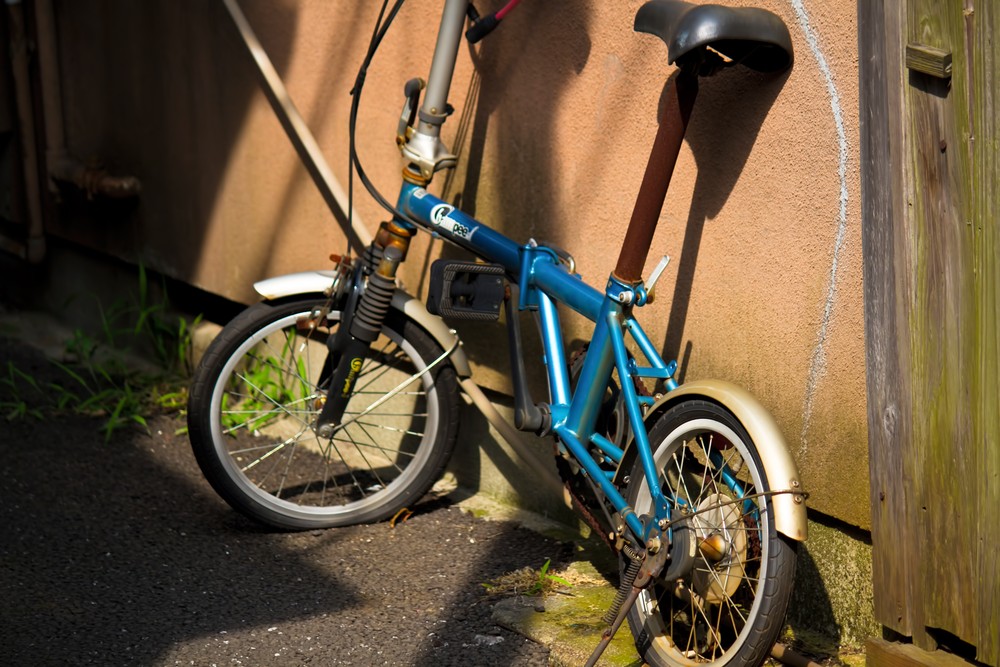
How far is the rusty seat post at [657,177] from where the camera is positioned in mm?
2965

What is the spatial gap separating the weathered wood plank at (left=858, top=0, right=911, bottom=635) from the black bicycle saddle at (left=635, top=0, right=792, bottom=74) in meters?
0.28

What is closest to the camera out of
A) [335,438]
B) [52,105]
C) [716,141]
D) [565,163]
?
[716,141]

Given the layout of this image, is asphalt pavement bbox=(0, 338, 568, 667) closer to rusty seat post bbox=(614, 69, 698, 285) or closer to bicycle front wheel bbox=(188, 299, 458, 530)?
bicycle front wheel bbox=(188, 299, 458, 530)

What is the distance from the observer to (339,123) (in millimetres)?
4410

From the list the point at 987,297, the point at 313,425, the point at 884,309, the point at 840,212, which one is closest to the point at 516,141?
the point at 313,425

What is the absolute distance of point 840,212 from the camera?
9.41 ft

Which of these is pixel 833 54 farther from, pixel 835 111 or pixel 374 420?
pixel 374 420

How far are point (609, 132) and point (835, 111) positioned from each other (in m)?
0.78

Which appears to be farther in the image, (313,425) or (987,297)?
(313,425)

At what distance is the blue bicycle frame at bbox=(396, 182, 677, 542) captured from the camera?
298 cm

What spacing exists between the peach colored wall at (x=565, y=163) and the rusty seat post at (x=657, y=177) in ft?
0.67

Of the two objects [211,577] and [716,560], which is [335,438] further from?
[716,560]

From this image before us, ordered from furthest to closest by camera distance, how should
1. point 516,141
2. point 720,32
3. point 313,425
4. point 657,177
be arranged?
point 313,425 < point 516,141 < point 657,177 < point 720,32

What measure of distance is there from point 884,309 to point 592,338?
2.68 feet
